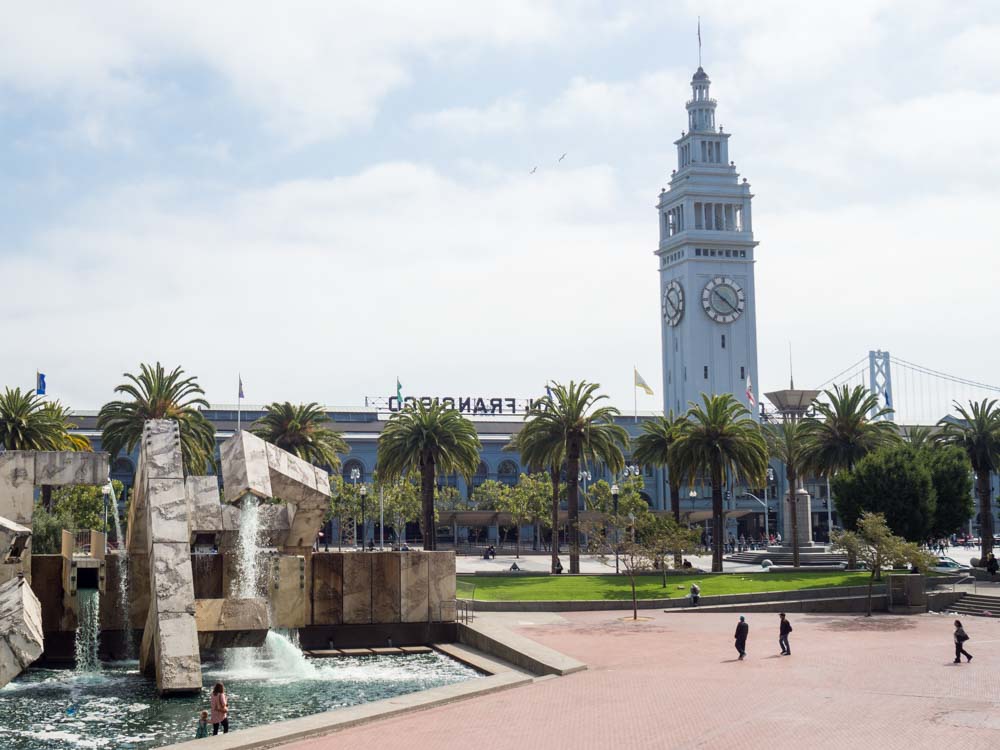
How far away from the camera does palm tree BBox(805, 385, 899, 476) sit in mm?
66125

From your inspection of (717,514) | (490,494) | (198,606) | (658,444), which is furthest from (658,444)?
(198,606)

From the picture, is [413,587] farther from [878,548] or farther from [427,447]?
[427,447]

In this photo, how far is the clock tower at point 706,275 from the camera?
129m

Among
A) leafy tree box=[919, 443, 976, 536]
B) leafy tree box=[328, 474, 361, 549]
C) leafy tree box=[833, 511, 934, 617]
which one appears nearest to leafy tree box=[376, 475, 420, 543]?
leafy tree box=[328, 474, 361, 549]

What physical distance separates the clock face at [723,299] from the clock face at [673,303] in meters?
2.89

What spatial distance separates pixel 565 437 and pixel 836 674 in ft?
110

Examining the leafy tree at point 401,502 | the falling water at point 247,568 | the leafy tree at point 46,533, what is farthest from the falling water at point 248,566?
the leafy tree at point 401,502

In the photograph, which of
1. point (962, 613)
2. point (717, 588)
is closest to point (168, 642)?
point (717, 588)

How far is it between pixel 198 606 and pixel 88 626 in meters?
5.95

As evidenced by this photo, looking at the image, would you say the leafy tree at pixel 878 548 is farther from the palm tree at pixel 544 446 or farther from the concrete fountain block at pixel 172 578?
the concrete fountain block at pixel 172 578

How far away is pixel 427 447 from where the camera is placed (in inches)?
2466

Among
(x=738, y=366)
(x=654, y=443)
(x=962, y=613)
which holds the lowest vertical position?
(x=962, y=613)

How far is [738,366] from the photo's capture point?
5118 inches

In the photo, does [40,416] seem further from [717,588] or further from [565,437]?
[717,588]
